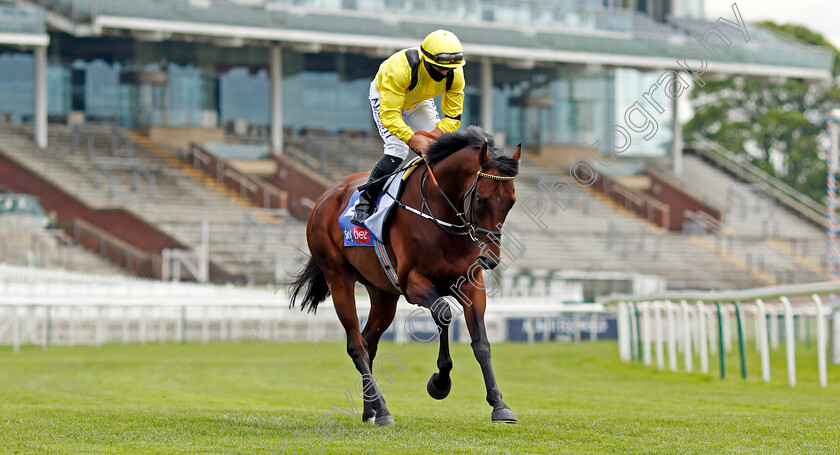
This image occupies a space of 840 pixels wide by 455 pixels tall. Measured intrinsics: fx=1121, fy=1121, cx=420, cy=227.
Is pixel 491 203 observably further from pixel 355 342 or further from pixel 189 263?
pixel 189 263

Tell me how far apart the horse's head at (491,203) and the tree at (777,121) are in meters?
37.7

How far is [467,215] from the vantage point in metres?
5.78

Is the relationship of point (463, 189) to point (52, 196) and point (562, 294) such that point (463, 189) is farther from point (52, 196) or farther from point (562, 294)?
point (52, 196)

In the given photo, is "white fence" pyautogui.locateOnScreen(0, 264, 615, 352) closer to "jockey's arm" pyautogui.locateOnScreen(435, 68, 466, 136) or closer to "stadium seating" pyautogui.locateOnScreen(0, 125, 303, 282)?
"stadium seating" pyautogui.locateOnScreen(0, 125, 303, 282)

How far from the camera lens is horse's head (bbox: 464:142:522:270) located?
18.6 ft

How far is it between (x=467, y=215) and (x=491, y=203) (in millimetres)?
175

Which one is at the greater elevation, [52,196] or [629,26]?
[629,26]

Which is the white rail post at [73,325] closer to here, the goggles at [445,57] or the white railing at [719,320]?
the white railing at [719,320]

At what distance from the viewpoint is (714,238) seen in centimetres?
3073

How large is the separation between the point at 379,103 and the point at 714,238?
25260 millimetres

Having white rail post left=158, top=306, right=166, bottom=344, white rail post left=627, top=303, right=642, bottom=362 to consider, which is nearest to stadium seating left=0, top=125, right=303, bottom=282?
white rail post left=158, top=306, right=166, bottom=344

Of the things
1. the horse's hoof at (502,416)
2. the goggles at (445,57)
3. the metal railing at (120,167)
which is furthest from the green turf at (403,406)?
the metal railing at (120,167)

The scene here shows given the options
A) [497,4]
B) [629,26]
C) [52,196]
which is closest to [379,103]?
[52,196]

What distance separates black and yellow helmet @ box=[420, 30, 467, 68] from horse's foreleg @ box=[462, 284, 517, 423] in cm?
134
